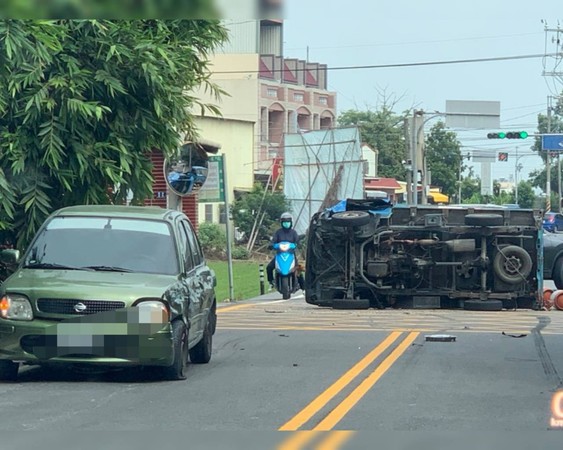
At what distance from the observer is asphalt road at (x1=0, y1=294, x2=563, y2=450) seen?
8.59m

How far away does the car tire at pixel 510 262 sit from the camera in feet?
63.2

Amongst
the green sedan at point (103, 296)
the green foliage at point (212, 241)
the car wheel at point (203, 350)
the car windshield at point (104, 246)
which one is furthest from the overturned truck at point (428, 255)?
the green foliage at point (212, 241)

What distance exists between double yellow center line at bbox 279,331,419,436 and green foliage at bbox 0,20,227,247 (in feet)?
14.5

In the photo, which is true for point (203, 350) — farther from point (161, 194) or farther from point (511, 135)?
point (511, 135)

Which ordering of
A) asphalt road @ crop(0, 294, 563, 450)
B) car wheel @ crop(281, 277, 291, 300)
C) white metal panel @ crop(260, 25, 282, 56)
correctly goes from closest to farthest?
white metal panel @ crop(260, 25, 282, 56), asphalt road @ crop(0, 294, 563, 450), car wheel @ crop(281, 277, 291, 300)

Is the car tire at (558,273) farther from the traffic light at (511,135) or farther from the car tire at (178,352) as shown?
the traffic light at (511,135)

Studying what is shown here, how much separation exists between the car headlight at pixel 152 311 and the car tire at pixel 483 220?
976 cm

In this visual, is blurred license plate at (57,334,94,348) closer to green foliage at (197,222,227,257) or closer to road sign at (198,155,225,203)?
road sign at (198,155,225,203)

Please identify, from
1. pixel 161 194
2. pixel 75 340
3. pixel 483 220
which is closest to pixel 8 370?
pixel 75 340

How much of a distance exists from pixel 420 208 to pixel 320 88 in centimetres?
5673

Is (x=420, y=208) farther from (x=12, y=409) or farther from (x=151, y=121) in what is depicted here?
(x=12, y=409)

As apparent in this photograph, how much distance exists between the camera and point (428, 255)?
19.4m

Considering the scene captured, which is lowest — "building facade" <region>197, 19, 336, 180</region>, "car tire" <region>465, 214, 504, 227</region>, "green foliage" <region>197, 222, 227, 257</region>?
"green foliage" <region>197, 222, 227, 257</region>

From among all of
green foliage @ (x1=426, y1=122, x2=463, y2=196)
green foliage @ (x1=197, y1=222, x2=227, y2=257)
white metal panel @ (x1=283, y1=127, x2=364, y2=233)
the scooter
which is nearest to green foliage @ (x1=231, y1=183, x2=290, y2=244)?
white metal panel @ (x1=283, y1=127, x2=364, y2=233)
